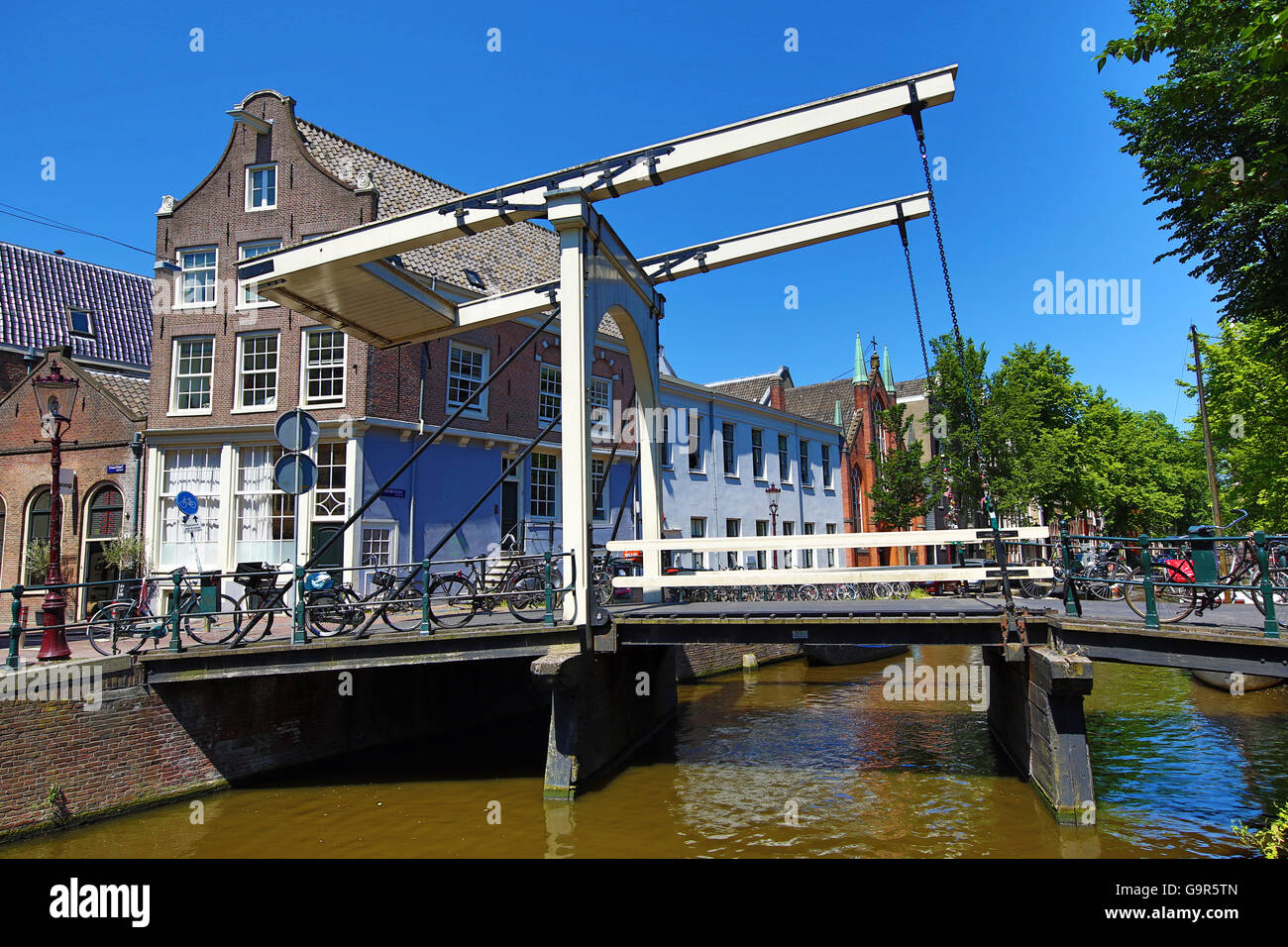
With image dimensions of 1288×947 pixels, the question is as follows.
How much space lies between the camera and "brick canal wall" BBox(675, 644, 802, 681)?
1912 cm

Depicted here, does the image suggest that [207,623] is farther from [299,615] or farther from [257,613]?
[299,615]

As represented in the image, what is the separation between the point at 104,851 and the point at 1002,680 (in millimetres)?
11213

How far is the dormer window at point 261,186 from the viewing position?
1828 centimetres

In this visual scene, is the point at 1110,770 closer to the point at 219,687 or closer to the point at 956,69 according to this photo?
the point at 956,69

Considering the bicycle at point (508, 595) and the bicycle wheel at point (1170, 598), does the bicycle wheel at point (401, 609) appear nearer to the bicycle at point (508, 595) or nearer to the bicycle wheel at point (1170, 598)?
the bicycle at point (508, 595)

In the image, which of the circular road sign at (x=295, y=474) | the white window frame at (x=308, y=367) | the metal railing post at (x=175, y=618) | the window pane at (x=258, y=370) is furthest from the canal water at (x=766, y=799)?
the window pane at (x=258, y=370)

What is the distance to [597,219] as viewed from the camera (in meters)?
10.5

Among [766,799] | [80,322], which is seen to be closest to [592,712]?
[766,799]

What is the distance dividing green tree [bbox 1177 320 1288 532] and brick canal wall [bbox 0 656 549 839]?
22.9 m

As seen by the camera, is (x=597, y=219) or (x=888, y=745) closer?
(x=597, y=219)

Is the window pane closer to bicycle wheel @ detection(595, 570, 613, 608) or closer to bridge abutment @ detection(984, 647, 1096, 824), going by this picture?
bicycle wheel @ detection(595, 570, 613, 608)

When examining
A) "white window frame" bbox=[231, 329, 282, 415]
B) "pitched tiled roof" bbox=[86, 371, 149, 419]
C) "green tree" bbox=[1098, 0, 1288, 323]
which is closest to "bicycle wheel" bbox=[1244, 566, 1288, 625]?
"green tree" bbox=[1098, 0, 1288, 323]
